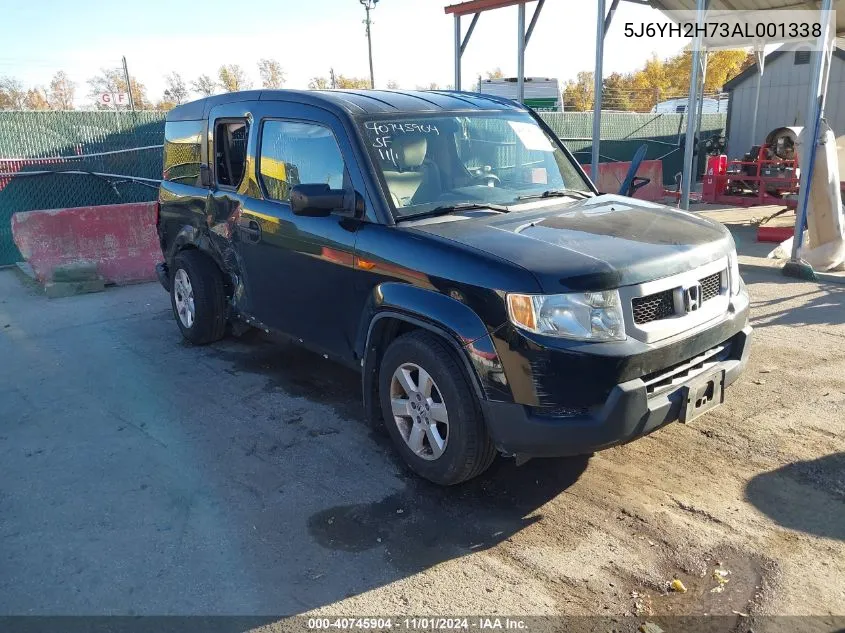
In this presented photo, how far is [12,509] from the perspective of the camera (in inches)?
141

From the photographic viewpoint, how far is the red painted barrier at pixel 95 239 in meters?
8.51

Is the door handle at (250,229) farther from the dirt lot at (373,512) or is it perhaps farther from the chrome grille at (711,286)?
the chrome grille at (711,286)

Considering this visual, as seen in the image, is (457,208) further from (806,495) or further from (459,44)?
(459,44)

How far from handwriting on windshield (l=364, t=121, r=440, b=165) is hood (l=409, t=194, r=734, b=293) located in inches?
21.8

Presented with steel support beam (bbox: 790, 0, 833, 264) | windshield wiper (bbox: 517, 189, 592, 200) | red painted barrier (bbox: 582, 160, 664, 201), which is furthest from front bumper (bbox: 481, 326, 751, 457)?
red painted barrier (bbox: 582, 160, 664, 201)

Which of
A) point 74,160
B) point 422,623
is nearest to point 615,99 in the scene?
point 74,160

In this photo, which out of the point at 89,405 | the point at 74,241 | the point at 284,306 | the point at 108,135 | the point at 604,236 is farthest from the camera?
the point at 108,135

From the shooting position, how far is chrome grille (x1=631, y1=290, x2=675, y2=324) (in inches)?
123

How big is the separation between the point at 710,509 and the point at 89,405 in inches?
168

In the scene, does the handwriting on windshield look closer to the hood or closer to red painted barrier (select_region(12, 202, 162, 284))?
the hood

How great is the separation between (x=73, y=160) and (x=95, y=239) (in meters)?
5.21

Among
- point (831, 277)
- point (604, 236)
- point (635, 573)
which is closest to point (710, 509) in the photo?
point (635, 573)

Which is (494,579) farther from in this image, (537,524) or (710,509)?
(710,509)

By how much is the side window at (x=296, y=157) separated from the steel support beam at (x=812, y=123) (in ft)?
21.0
